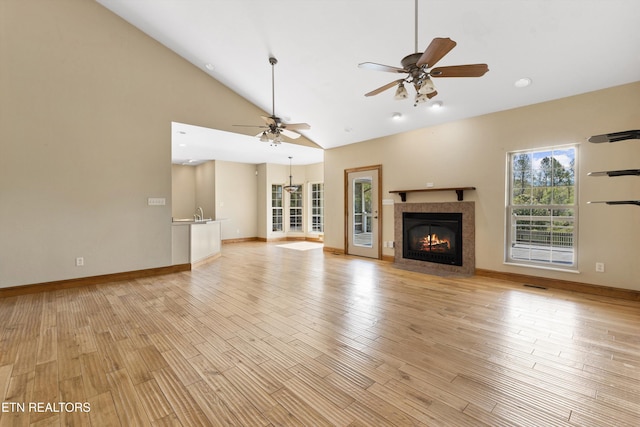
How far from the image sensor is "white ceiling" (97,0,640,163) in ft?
9.92

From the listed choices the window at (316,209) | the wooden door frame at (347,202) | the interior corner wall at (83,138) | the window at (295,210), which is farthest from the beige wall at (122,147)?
the window at (295,210)

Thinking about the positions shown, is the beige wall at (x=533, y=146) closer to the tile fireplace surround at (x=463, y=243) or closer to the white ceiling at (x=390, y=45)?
the tile fireplace surround at (x=463, y=243)

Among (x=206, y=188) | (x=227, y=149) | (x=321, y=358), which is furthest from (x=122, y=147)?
(x=206, y=188)

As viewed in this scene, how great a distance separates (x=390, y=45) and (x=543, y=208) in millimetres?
3454

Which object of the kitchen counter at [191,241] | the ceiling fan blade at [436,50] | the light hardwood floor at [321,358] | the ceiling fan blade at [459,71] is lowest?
the light hardwood floor at [321,358]

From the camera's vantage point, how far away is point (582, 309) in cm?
325

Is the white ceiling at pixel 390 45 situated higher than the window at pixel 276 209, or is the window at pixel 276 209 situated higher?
the white ceiling at pixel 390 45

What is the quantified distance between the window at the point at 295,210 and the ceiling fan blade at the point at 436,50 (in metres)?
8.43

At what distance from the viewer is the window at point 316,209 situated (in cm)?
1029

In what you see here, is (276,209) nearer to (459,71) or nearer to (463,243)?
(463,243)

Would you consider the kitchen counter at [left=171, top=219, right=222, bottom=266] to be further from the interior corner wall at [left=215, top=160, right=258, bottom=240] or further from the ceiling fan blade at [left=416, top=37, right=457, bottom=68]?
the ceiling fan blade at [left=416, top=37, right=457, bottom=68]

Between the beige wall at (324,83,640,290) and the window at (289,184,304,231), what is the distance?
14.6 ft

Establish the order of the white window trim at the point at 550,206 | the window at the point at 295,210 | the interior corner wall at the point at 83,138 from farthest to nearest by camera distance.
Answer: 1. the window at the point at 295,210
2. the white window trim at the point at 550,206
3. the interior corner wall at the point at 83,138


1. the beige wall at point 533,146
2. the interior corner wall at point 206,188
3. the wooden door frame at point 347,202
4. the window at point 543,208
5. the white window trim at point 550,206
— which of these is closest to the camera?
the beige wall at point 533,146
